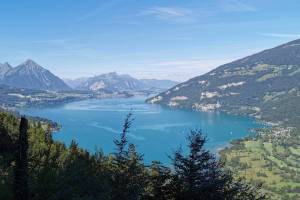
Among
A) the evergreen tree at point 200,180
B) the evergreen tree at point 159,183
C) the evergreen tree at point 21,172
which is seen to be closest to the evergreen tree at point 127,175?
the evergreen tree at point 159,183

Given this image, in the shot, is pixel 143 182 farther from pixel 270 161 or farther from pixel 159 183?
pixel 270 161

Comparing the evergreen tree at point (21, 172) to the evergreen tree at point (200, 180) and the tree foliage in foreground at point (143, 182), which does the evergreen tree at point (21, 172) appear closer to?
the tree foliage in foreground at point (143, 182)

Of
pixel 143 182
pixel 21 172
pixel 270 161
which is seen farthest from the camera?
pixel 270 161

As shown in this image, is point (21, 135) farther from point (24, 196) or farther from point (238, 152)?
point (238, 152)

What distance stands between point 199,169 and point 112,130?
177871 mm

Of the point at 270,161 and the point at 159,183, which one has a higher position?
the point at 159,183

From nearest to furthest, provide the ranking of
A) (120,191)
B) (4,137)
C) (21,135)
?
1. (21,135)
2. (120,191)
3. (4,137)

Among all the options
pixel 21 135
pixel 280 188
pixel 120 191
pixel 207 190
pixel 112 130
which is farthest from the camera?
pixel 112 130

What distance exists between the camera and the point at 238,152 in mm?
154000

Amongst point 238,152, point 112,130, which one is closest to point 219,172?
point 238,152

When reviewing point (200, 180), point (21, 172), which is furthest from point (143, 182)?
point (21, 172)

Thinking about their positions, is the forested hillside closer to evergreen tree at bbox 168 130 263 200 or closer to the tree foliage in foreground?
the tree foliage in foreground

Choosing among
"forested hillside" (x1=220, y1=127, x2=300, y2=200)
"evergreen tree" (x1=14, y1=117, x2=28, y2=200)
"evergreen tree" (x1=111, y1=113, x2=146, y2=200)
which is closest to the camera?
"evergreen tree" (x1=14, y1=117, x2=28, y2=200)

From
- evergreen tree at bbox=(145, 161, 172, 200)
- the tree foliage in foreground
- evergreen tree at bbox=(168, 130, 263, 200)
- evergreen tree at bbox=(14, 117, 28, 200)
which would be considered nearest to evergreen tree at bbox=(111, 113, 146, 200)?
the tree foliage in foreground
